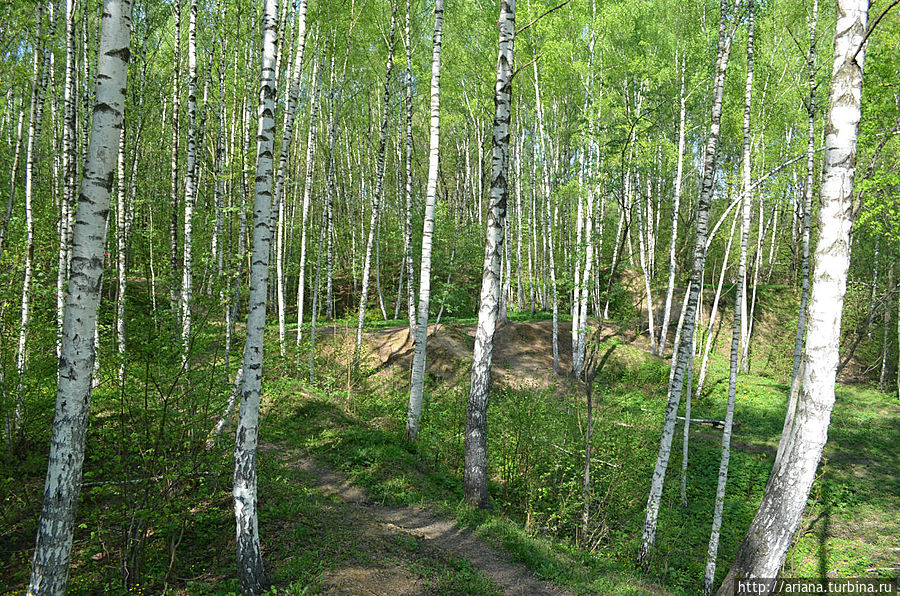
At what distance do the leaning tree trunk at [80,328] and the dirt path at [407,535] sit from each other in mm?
2177

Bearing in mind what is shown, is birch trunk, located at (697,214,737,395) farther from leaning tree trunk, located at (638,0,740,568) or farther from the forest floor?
leaning tree trunk, located at (638,0,740,568)

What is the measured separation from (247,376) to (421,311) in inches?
189

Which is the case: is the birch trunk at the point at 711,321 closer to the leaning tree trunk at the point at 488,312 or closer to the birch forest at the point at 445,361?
the birch forest at the point at 445,361

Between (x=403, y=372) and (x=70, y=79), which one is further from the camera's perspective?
(x=403, y=372)

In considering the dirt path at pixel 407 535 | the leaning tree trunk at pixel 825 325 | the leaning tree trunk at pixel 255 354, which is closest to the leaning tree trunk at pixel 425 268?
the dirt path at pixel 407 535

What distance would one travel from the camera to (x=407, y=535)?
18.0 feet

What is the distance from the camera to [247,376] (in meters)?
3.84

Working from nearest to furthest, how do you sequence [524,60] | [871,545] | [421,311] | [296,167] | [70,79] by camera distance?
[70,79], [871,545], [421,311], [524,60], [296,167]

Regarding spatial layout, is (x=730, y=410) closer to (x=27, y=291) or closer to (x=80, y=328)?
(x=80, y=328)

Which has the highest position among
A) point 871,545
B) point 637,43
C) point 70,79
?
point 637,43

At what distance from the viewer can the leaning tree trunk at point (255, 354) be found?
3.67 meters

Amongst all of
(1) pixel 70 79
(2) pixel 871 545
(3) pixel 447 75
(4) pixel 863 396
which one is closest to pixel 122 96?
(1) pixel 70 79

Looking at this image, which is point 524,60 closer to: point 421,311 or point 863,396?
point 421,311

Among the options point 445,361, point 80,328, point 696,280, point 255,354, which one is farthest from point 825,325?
point 445,361
